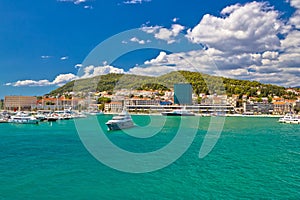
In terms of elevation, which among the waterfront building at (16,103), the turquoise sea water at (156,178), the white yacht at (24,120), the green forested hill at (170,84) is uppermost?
the green forested hill at (170,84)

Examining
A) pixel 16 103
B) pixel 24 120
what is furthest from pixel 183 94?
pixel 16 103

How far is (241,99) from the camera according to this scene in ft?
250

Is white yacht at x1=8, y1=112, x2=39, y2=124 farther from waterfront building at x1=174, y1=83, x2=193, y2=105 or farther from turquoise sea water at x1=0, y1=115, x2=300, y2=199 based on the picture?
waterfront building at x1=174, y1=83, x2=193, y2=105

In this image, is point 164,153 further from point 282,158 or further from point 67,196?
point 67,196

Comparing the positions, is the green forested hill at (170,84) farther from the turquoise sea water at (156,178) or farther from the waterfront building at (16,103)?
the turquoise sea water at (156,178)

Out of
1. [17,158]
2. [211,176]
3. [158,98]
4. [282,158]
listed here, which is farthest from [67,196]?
[158,98]

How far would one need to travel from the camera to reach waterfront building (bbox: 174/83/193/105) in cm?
6556

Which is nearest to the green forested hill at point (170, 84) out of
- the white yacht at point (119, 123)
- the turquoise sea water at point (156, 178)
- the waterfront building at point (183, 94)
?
the waterfront building at point (183, 94)

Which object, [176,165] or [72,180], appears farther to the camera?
[176,165]

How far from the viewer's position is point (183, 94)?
66.1 meters

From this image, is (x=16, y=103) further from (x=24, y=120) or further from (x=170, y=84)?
(x=24, y=120)

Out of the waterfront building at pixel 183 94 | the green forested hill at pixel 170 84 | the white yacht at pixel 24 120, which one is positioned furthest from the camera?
the waterfront building at pixel 183 94

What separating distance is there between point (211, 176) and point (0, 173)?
7.28 meters

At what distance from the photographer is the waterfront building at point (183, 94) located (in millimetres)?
65562
